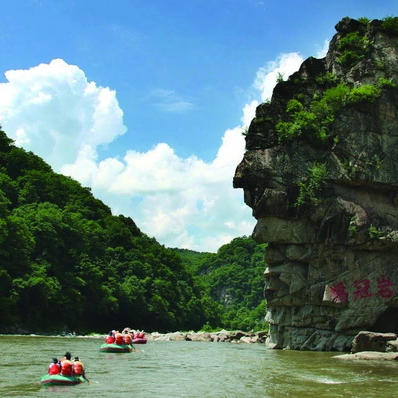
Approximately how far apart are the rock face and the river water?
510 cm

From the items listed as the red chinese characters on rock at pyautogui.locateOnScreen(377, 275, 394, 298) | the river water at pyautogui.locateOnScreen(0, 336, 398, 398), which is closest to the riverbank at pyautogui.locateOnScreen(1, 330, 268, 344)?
the red chinese characters on rock at pyautogui.locateOnScreen(377, 275, 394, 298)

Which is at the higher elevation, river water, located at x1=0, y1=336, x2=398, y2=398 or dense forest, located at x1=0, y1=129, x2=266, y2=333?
dense forest, located at x1=0, y1=129, x2=266, y2=333

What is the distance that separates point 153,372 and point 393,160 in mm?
19453

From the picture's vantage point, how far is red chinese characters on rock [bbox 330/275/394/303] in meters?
30.8

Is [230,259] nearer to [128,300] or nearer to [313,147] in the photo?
[128,300]

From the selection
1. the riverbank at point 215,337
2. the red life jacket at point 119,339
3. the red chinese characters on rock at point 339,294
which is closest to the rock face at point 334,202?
the red chinese characters on rock at point 339,294

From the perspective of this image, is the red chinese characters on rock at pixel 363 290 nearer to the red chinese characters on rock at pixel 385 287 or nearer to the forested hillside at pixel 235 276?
the red chinese characters on rock at pixel 385 287

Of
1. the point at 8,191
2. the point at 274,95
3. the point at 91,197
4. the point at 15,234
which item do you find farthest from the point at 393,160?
the point at 91,197

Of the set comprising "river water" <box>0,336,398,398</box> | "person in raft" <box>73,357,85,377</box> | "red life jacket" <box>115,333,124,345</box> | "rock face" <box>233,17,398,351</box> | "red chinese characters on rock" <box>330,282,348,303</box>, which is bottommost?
"river water" <box>0,336,398,398</box>

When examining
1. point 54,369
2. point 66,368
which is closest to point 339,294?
point 66,368

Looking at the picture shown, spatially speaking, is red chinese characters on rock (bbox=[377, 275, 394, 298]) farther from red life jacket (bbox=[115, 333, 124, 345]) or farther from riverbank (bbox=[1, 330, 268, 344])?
riverbank (bbox=[1, 330, 268, 344])

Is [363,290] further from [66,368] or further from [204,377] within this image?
[66,368]

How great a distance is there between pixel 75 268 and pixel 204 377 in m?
37.6

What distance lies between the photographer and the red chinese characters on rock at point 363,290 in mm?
30781
